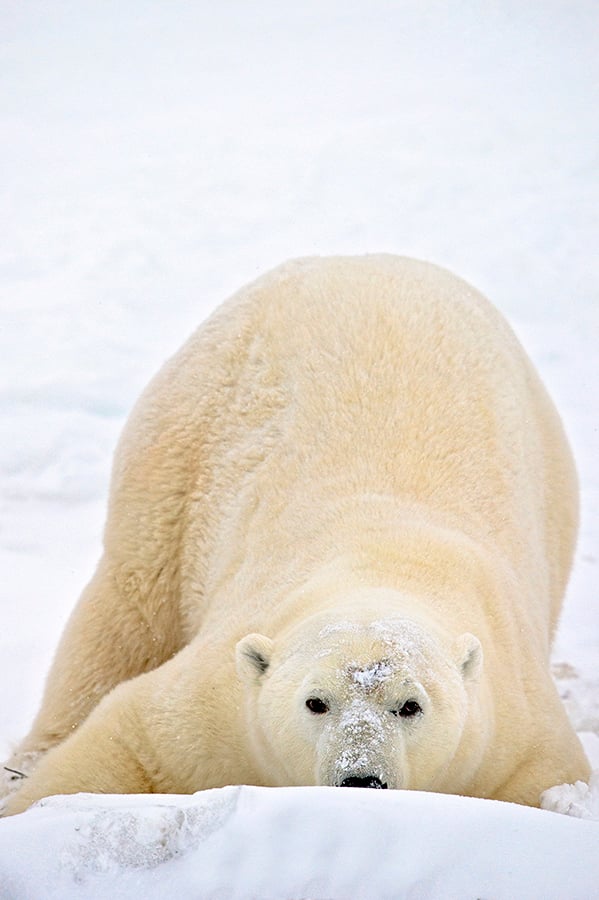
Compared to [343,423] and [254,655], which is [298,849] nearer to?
[254,655]

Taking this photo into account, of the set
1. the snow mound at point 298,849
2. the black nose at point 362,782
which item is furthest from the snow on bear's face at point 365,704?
the snow mound at point 298,849

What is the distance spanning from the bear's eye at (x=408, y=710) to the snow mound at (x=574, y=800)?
548mm

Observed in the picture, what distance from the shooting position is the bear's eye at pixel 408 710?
6.85 ft

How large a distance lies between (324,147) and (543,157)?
6.21ft

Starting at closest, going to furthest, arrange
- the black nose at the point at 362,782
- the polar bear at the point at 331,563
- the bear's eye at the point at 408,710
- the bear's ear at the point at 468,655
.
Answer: the black nose at the point at 362,782 < the bear's eye at the point at 408,710 < the polar bear at the point at 331,563 < the bear's ear at the point at 468,655

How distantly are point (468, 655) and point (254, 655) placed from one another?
453mm

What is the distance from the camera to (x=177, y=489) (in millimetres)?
3674

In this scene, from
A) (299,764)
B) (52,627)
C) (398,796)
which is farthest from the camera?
(52,627)

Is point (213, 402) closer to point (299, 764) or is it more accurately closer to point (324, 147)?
point (299, 764)

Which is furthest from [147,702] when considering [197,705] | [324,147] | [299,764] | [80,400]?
[324,147]

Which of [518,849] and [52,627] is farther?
[52,627]

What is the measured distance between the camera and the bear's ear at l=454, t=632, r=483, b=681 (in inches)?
91.0

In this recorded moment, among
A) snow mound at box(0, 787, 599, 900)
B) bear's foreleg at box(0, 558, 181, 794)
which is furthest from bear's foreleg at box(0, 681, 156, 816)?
snow mound at box(0, 787, 599, 900)

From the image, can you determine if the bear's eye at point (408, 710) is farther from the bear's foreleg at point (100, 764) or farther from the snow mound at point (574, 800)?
the bear's foreleg at point (100, 764)
